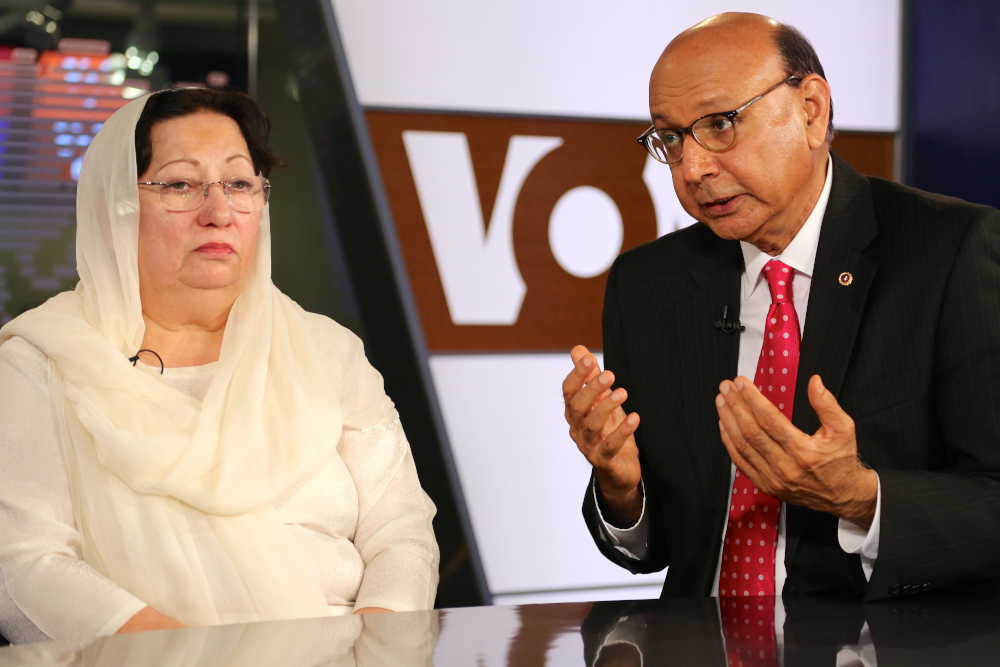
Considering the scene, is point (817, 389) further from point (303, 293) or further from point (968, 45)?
point (968, 45)

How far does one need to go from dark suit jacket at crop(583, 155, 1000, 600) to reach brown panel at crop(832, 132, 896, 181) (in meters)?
1.99

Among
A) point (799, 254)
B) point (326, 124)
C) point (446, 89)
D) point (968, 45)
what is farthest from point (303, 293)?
point (968, 45)

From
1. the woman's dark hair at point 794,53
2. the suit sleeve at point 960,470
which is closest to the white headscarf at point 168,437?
the suit sleeve at point 960,470

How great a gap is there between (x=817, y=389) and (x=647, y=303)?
0.69 m

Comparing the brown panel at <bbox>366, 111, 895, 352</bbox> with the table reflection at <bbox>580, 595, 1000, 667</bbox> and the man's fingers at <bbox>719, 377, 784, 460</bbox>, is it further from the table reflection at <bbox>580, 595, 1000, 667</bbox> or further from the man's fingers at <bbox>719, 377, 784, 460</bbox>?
the table reflection at <bbox>580, 595, 1000, 667</bbox>

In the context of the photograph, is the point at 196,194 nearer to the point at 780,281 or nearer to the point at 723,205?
the point at 723,205

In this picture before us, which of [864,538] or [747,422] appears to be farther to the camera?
[864,538]

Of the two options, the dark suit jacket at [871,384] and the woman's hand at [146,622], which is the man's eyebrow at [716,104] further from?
the woman's hand at [146,622]

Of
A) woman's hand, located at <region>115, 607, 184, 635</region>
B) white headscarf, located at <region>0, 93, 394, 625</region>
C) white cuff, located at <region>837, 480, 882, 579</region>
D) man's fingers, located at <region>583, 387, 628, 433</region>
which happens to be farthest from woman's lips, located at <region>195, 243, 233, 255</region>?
white cuff, located at <region>837, 480, 882, 579</region>

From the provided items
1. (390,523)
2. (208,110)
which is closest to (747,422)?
(390,523)

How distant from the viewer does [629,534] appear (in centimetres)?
175

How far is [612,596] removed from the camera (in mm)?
3416

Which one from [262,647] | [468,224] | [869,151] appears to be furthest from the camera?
[869,151]

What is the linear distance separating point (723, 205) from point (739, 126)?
15 centimetres
